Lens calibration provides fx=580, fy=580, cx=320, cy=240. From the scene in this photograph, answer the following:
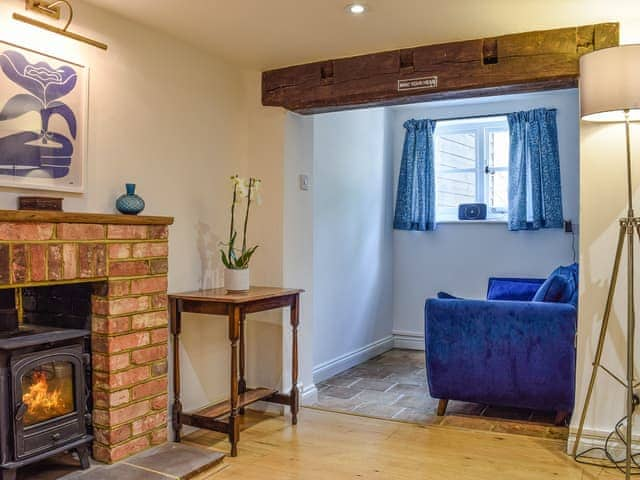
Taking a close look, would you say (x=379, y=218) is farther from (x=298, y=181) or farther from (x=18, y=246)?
(x=18, y=246)

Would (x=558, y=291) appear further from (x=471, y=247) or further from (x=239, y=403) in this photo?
(x=471, y=247)

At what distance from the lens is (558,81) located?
9.79ft

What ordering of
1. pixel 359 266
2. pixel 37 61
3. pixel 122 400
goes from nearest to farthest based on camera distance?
pixel 37 61
pixel 122 400
pixel 359 266

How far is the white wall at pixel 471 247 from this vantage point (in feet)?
17.2

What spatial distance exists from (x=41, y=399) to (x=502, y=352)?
250cm

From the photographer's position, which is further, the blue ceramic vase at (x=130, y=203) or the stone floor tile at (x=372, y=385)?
the stone floor tile at (x=372, y=385)

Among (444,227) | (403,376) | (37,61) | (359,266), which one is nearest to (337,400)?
(403,376)

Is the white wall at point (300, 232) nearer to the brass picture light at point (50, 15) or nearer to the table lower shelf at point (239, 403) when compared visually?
the table lower shelf at point (239, 403)

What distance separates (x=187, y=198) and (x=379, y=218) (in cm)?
272

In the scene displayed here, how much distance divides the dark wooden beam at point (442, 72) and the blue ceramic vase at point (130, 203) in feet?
3.97

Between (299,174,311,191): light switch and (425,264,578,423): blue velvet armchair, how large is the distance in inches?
43.5

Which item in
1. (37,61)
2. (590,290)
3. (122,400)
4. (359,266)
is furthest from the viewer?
(359,266)

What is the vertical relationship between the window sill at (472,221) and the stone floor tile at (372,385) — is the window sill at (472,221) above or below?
above

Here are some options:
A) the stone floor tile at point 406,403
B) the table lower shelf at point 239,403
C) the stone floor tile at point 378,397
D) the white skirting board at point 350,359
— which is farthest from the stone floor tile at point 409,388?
the table lower shelf at point 239,403
